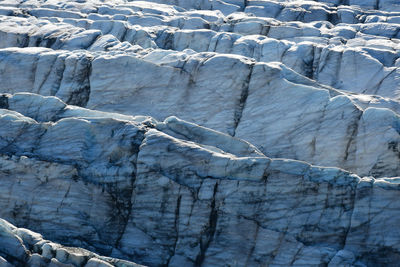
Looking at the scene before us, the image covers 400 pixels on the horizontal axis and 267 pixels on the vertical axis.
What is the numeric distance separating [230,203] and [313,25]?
3085 centimetres

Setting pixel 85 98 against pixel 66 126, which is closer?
pixel 66 126

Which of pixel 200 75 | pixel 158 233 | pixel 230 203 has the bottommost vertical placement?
pixel 158 233

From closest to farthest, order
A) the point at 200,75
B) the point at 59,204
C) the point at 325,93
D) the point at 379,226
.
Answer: the point at 379,226 < the point at 59,204 < the point at 325,93 < the point at 200,75

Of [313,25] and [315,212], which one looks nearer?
[315,212]

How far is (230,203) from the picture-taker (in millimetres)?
26328

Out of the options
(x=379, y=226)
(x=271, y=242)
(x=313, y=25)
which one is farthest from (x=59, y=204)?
(x=313, y=25)

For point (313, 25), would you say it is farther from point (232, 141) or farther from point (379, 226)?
point (379, 226)

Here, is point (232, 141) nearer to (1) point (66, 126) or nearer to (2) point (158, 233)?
(2) point (158, 233)

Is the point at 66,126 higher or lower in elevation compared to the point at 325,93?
lower

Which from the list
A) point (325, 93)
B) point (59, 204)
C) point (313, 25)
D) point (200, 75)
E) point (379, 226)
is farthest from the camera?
point (313, 25)

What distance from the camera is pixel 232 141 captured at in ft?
95.1

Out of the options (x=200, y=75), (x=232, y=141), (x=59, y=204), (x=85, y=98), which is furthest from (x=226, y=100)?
(x=59, y=204)

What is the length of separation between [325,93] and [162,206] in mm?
9636

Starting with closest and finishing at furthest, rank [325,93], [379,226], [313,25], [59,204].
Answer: [379,226]
[59,204]
[325,93]
[313,25]
